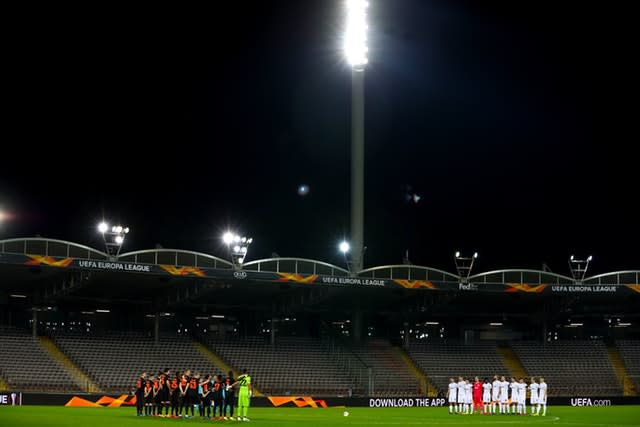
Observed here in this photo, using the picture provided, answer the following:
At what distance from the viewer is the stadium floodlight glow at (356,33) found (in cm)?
6206

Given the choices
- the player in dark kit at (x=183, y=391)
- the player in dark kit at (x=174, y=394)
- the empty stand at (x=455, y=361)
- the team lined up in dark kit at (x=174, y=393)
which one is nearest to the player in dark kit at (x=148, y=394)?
the team lined up in dark kit at (x=174, y=393)

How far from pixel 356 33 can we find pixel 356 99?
4.43m

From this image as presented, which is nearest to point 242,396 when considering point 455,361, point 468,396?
point 468,396

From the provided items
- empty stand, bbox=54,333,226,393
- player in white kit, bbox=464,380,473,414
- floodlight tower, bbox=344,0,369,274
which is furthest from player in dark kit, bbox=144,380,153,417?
floodlight tower, bbox=344,0,369,274

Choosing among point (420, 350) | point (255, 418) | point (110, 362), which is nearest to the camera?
point (255, 418)

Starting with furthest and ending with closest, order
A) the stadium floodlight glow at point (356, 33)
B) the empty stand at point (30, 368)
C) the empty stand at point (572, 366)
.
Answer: the empty stand at point (572, 366), the stadium floodlight glow at point (356, 33), the empty stand at point (30, 368)

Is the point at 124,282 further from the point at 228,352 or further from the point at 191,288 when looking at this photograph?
the point at 228,352

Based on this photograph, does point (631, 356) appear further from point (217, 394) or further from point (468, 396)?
point (217, 394)

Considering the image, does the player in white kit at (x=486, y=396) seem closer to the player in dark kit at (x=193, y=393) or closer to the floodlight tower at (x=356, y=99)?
the floodlight tower at (x=356, y=99)

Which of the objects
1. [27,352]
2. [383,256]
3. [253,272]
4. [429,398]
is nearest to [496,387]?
[429,398]

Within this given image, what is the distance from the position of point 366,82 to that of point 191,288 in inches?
885

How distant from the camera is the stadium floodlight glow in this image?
204 ft

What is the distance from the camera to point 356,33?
62.3 metres

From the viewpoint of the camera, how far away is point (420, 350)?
71188 mm
